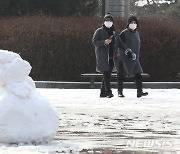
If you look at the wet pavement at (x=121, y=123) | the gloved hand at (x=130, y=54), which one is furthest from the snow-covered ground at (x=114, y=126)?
the gloved hand at (x=130, y=54)

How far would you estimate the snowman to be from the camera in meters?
7.41

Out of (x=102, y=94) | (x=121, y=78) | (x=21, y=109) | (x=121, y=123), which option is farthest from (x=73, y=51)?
(x=21, y=109)

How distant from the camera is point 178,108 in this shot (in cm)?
1287

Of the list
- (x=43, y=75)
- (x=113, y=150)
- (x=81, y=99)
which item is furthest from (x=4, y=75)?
(x=43, y=75)

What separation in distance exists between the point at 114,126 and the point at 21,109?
2464 mm

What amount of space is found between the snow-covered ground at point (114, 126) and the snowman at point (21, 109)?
0.12 metres

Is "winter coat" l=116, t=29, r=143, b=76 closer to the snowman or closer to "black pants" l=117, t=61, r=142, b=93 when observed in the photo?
"black pants" l=117, t=61, r=142, b=93

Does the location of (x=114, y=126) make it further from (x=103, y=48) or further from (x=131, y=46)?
(x=131, y=46)

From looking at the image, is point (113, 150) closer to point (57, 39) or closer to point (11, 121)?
point (11, 121)

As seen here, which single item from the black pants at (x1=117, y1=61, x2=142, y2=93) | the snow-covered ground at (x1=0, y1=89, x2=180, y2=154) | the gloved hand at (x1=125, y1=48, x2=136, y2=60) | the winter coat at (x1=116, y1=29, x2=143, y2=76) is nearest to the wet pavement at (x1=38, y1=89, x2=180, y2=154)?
the snow-covered ground at (x1=0, y1=89, x2=180, y2=154)

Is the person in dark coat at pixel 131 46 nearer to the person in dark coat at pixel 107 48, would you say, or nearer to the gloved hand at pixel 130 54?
the gloved hand at pixel 130 54

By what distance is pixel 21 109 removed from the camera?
24.6 ft

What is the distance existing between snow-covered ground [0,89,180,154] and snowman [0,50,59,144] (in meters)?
0.12

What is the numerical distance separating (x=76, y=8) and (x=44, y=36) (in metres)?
7.59
